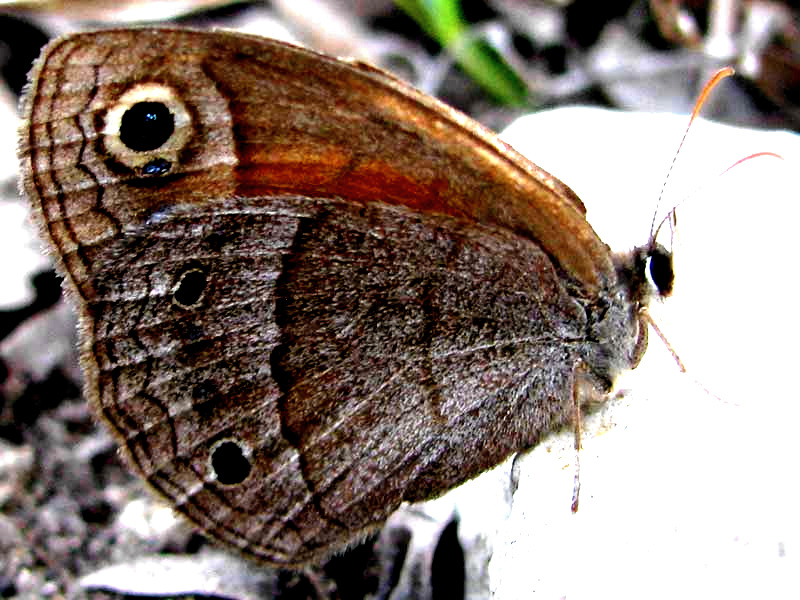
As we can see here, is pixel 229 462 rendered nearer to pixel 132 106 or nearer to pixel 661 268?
pixel 132 106

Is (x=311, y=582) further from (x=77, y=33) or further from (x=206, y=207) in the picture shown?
(x=77, y=33)

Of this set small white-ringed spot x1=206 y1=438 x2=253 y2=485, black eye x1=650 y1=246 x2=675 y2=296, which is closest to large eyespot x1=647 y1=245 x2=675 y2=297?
black eye x1=650 y1=246 x2=675 y2=296

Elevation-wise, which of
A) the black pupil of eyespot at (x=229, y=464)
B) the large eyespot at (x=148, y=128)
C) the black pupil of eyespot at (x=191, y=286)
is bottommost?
the black pupil of eyespot at (x=229, y=464)

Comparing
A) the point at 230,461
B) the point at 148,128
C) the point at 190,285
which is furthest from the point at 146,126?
the point at 230,461

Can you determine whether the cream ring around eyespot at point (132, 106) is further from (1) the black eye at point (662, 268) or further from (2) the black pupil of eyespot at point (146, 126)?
(1) the black eye at point (662, 268)

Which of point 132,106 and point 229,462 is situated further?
point 229,462

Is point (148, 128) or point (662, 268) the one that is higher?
point (148, 128)

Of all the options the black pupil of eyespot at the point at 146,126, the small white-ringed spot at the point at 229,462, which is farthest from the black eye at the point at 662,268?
the black pupil of eyespot at the point at 146,126
